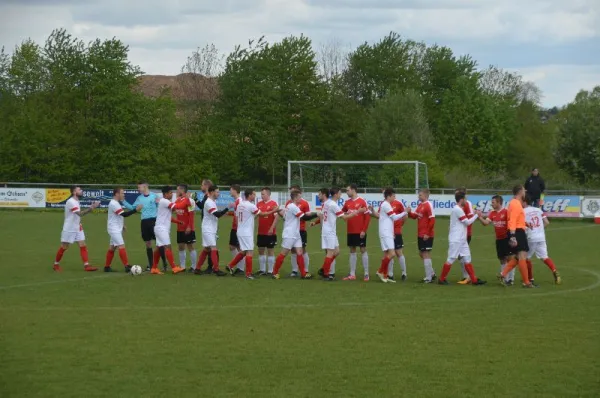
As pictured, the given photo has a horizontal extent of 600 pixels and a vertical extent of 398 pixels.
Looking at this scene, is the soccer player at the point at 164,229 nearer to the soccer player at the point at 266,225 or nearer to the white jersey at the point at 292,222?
the soccer player at the point at 266,225

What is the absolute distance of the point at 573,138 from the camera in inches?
2349

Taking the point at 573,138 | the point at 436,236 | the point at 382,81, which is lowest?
the point at 436,236

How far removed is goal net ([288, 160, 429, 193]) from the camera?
49.9 meters

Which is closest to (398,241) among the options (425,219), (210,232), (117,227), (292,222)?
(425,219)

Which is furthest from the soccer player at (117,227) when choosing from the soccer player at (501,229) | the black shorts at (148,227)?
the soccer player at (501,229)

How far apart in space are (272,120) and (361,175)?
2028 cm

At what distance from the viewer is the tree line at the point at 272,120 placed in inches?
2338

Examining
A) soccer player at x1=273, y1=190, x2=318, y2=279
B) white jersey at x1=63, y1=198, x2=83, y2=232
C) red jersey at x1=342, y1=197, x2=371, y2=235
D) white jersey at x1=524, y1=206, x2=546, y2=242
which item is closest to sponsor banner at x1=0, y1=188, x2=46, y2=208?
white jersey at x1=63, y1=198, x2=83, y2=232

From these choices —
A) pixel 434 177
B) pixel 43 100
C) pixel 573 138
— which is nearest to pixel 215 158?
pixel 43 100

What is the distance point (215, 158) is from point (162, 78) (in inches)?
3619

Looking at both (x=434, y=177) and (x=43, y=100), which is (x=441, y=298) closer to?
(x=434, y=177)

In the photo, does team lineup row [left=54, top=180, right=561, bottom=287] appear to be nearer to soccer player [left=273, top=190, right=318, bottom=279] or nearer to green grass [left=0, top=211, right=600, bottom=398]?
soccer player [left=273, top=190, right=318, bottom=279]

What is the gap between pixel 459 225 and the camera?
63.6ft

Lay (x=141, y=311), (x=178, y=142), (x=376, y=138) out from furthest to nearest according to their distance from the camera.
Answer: (x=376, y=138) < (x=178, y=142) < (x=141, y=311)
